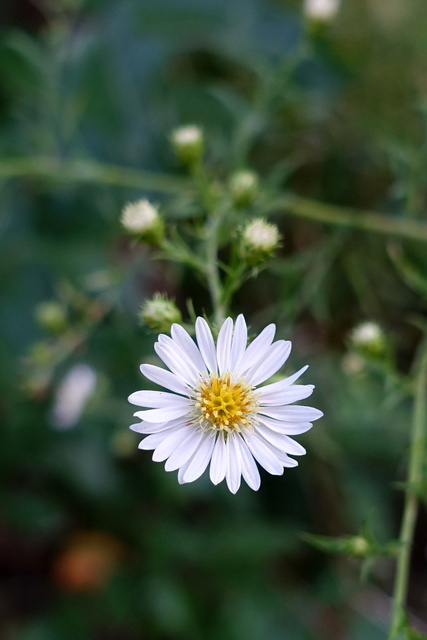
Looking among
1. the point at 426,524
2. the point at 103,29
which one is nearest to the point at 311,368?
the point at 426,524

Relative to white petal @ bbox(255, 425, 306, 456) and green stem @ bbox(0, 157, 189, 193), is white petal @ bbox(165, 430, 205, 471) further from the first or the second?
green stem @ bbox(0, 157, 189, 193)

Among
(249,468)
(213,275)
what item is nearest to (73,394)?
(213,275)

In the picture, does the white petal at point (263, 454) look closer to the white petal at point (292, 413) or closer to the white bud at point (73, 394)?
the white petal at point (292, 413)

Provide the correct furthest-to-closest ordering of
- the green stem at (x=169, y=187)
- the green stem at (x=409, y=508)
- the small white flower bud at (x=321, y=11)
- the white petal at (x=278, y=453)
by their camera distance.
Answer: the small white flower bud at (x=321, y=11)
the green stem at (x=169, y=187)
the green stem at (x=409, y=508)
the white petal at (x=278, y=453)

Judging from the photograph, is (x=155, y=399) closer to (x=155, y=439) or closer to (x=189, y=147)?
(x=155, y=439)

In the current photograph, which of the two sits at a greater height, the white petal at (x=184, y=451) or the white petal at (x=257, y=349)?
the white petal at (x=257, y=349)

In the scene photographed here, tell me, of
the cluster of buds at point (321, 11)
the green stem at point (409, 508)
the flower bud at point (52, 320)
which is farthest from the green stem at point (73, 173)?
the green stem at point (409, 508)

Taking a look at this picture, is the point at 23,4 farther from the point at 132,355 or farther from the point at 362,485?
the point at 362,485
